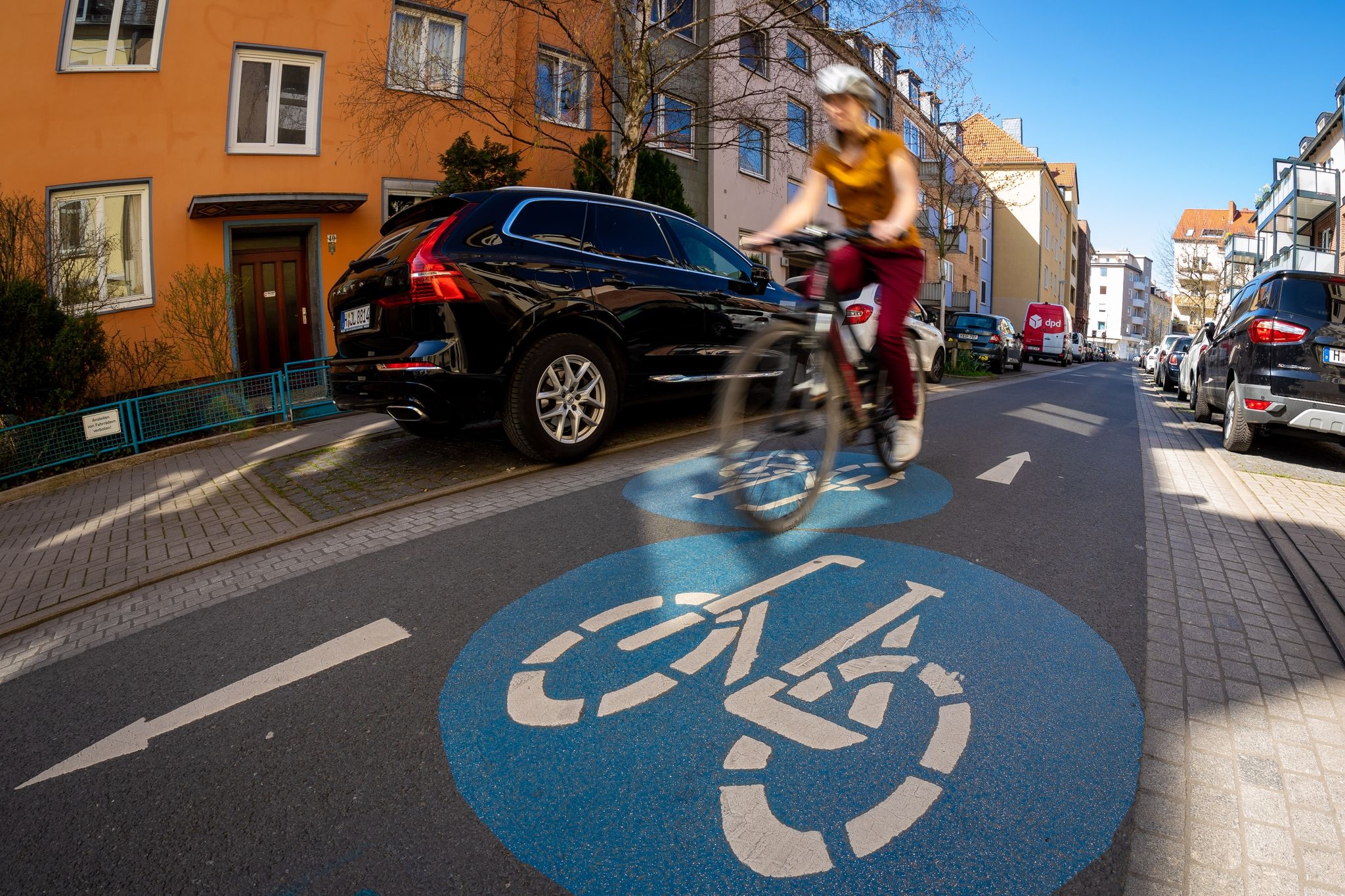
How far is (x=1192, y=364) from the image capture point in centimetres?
1453

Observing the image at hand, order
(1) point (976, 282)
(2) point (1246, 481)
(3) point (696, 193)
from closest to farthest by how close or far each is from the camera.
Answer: (2) point (1246, 481)
(3) point (696, 193)
(1) point (976, 282)

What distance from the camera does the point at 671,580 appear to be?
3607mm

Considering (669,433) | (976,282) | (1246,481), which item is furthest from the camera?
(976,282)

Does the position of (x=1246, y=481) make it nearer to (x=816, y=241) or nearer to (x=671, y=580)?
(x=816, y=241)

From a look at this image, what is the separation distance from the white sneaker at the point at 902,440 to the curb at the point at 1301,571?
2.10 meters

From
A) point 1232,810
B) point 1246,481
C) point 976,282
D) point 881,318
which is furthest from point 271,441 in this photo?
point 976,282

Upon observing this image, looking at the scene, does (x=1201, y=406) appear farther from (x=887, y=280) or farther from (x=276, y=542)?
(x=276, y=542)

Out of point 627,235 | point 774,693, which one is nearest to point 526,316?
point 627,235

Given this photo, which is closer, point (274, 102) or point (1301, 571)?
point (1301, 571)

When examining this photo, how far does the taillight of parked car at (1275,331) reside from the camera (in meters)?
7.26

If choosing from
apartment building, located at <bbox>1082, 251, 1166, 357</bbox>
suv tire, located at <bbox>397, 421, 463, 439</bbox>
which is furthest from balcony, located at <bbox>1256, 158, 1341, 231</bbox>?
apartment building, located at <bbox>1082, 251, 1166, 357</bbox>

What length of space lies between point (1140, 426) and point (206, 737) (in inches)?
457

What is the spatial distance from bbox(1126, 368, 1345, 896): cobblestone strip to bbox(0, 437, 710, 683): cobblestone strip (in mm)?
A: 3537

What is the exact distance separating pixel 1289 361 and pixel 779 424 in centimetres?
631
